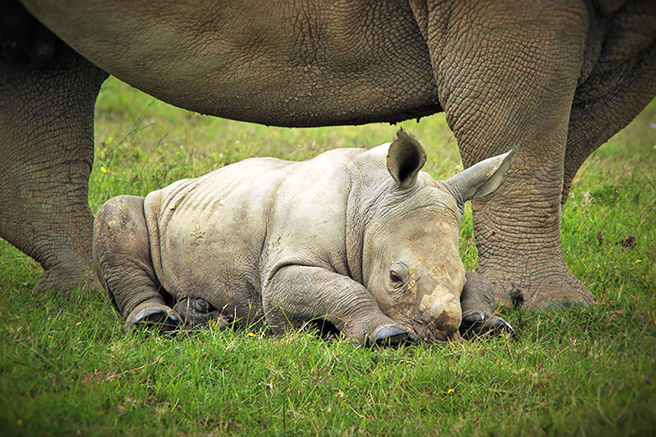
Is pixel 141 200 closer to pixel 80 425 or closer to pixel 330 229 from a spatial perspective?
pixel 330 229

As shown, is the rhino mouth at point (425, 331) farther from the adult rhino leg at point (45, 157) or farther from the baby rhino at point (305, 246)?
the adult rhino leg at point (45, 157)

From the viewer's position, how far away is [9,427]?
310cm

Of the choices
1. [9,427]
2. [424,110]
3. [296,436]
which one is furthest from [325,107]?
[9,427]

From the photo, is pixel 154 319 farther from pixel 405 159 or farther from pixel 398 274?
pixel 405 159

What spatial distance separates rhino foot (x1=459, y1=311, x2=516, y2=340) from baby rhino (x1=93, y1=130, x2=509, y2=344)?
0.15 feet

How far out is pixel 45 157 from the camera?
561 centimetres

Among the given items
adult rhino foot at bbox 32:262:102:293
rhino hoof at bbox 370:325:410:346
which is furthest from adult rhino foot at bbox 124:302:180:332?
rhino hoof at bbox 370:325:410:346

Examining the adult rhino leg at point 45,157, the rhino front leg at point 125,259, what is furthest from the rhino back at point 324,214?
the adult rhino leg at point 45,157

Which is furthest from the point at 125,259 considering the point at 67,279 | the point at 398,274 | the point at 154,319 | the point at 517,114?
the point at 517,114

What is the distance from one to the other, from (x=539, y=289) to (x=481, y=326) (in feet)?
3.08

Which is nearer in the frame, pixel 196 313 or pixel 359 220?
pixel 359 220

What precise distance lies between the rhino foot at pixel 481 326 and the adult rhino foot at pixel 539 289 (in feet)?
2.11

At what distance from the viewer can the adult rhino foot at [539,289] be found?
493 cm

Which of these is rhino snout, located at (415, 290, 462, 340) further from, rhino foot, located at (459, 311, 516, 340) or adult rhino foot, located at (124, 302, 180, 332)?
adult rhino foot, located at (124, 302, 180, 332)
